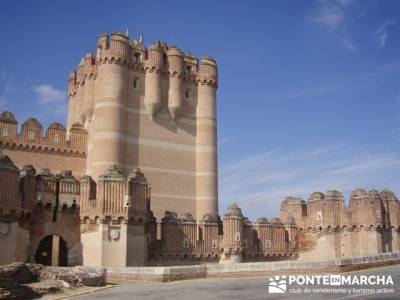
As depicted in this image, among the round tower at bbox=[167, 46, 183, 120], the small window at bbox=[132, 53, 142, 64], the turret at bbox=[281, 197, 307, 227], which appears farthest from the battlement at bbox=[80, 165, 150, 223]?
the small window at bbox=[132, 53, 142, 64]

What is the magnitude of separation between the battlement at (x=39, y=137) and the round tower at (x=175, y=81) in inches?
253

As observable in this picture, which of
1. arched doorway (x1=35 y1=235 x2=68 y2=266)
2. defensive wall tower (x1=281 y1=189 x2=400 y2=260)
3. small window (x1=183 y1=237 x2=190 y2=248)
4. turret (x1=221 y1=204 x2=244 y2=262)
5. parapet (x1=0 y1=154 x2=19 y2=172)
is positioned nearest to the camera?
parapet (x1=0 y1=154 x2=19 y2=172)

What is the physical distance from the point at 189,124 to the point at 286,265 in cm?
1991

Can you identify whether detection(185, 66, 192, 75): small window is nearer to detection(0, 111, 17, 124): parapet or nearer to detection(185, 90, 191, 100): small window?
detection(185, 90, 191, 100): small window

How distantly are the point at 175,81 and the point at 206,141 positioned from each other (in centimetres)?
491

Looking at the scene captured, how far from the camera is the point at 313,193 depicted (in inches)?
1314

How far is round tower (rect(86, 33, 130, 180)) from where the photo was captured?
34344mm

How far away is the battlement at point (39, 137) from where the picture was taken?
114ft

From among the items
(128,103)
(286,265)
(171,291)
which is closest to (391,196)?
(286,265)

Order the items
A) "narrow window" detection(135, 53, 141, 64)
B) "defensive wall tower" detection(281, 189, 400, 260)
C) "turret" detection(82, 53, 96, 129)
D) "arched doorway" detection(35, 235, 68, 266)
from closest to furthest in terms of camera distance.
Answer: "arched doorway" detection(35, 235, 68, 266) → "defensive wall tower" detection(281, 189, 400, 260) → "turret" detection(82, 53, 96, 129) → "narrow window" detection(135, 53, 141, 64)

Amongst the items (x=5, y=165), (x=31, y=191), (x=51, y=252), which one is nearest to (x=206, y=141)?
(x=51, y=252)

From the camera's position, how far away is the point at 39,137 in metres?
35.6

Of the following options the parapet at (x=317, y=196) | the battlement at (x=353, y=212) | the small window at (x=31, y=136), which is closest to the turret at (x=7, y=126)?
the small window at (x=31, y=136)

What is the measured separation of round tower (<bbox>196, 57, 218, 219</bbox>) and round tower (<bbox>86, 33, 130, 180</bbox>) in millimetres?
6084
